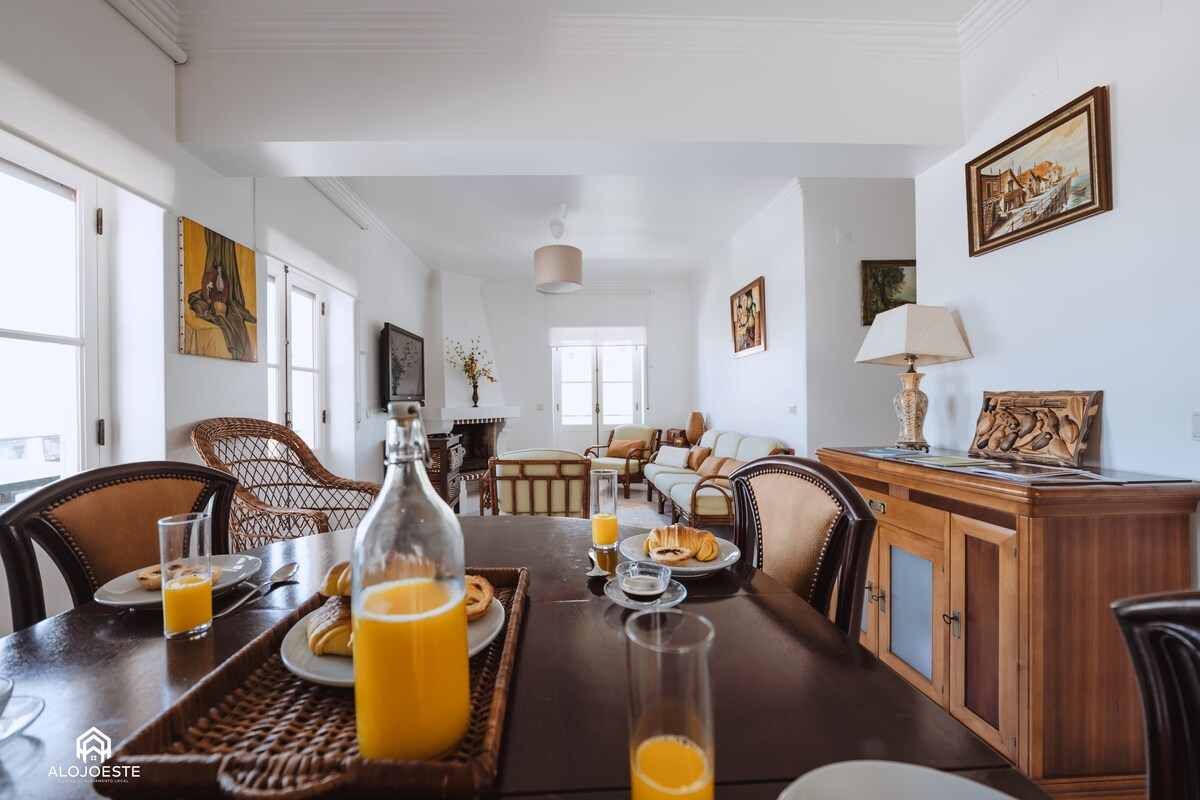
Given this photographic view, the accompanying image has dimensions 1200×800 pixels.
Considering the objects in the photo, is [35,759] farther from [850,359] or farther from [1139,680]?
[850,359]

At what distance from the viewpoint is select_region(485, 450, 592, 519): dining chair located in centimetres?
292

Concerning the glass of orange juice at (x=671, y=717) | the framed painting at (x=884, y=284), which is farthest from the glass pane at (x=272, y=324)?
the framed painting at (x=884, y=284)

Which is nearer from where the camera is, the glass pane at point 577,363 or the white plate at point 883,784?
the white plate at point 883,784

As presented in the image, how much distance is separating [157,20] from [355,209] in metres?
1.97

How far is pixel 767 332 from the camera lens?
4.45m

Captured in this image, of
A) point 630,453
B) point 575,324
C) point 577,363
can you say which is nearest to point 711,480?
point 630,453

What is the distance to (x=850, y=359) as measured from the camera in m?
3.73

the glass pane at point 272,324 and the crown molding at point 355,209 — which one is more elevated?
the crown molding at point 355,209

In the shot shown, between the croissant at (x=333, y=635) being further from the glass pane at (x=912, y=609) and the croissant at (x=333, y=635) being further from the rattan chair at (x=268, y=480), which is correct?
the glass pane at (x=912, y=609)

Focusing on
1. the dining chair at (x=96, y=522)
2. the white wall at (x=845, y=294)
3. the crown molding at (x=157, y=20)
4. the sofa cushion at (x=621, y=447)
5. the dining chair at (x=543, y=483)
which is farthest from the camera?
the sofa cushion at (x=621, y=447)

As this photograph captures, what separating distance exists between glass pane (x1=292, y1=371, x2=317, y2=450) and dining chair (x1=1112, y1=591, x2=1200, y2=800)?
403 cm

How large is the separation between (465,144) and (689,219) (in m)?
2.86

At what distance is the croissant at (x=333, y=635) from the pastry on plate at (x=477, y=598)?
A: 166 millimetres

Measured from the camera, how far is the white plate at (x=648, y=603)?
0.88 meters
